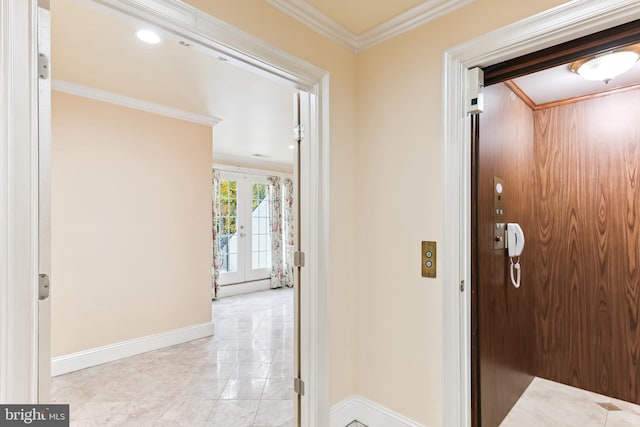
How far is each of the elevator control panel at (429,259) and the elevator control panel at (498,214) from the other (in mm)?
542

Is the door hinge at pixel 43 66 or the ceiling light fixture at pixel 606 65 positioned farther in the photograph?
the ceiling light fixture at pixel 606 65

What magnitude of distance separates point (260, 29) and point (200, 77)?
3.92 feet

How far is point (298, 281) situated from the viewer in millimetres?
1974

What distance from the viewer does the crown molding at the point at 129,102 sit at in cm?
281

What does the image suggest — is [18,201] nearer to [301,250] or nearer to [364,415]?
[301,250]

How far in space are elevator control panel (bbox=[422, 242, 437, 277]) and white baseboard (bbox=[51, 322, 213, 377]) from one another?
287 cm

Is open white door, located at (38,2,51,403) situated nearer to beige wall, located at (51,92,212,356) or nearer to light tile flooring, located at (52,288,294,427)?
light tile flooring, located at (52,288,294,427)

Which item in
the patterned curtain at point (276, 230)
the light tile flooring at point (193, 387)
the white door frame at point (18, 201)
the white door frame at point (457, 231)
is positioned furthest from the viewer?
the patterned curtain at point (276, 230)

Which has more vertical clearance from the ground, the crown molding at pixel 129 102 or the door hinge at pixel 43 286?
the crown molding at pixel 129 102

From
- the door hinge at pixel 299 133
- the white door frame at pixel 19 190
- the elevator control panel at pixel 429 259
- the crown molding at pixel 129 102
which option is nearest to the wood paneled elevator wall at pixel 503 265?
the elevator control panel at pixel 429 259

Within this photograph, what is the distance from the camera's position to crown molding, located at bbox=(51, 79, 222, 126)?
2.81 metres

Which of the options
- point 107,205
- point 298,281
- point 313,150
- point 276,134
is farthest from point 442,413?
point 276,134

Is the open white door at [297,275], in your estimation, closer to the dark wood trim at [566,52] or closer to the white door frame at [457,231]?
the white door frame at [457,231]

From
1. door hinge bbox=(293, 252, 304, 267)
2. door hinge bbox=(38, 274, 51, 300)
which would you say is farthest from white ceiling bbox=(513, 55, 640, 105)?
door hinge bbox=(38, 274, 51, 300)
